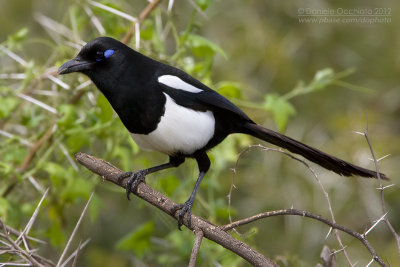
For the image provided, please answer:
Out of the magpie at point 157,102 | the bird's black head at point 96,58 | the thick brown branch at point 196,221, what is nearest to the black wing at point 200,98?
the magpie at point 157,102

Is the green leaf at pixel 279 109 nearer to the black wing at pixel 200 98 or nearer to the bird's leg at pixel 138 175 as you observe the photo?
the black wing at pixel 200 98

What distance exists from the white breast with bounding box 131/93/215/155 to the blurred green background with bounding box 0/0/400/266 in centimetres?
24

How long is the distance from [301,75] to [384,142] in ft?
2.72

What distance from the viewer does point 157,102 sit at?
280 centimetres

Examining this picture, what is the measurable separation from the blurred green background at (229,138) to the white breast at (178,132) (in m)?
0.24

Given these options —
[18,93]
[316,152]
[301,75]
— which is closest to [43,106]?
[18,93]

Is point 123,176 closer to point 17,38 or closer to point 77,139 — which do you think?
point 77,139

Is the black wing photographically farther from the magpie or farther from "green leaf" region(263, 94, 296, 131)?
"green leaf" region(263, 94, 296, 131)

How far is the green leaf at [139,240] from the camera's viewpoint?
3.30m

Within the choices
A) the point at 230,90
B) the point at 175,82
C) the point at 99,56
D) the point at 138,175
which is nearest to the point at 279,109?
the point at 230,90

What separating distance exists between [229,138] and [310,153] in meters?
0.60

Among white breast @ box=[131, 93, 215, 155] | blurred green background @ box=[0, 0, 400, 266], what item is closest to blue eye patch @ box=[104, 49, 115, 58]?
blurred green background @ box=[0, 0, 400, 266]

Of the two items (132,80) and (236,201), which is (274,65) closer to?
(236,201)

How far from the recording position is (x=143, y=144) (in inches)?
114
